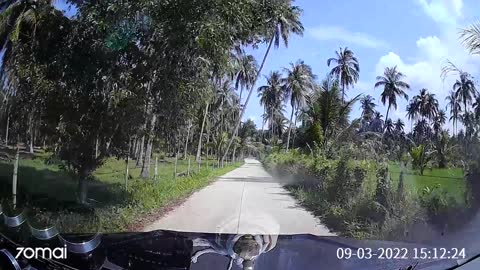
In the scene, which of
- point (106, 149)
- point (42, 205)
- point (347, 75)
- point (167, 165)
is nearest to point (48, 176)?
point (42, 205)

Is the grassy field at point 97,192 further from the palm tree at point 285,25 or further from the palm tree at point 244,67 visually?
the palm tree at point 285,25

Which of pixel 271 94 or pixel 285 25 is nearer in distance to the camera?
pixel 285 25

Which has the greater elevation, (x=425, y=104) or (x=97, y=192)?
(x=425, y=104)

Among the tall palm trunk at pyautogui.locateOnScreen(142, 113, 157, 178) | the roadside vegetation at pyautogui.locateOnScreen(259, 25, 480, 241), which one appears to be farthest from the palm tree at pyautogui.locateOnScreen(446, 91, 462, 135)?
the tall palm trunk at pyautogui.locateOnScreen(142, 113, 157, 178)

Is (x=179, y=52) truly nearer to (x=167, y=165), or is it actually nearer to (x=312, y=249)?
(x=167, y=165)

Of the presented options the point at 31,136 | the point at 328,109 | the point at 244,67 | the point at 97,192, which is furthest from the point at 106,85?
the point at 328,109

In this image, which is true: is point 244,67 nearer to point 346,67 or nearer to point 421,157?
point 346,67

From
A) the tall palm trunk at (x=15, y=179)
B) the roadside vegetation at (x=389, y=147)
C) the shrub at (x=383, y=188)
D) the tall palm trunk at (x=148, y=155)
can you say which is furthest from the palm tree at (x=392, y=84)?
the tall palm trunk at (x=15, y=179)
